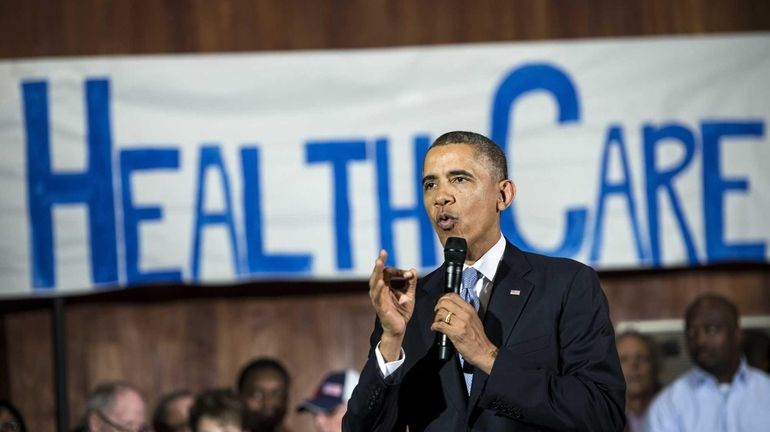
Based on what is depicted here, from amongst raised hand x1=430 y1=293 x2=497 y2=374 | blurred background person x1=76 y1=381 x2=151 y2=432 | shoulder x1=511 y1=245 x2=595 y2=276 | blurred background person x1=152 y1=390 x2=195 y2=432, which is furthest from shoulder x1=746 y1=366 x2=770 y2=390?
raised hand x1=430 y1=293 x2=497 y2=374

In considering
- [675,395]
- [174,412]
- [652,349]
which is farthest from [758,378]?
[174,412]

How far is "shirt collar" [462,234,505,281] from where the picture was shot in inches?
92.8

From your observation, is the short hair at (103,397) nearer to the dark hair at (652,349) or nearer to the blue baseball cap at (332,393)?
the blue baseball cap at (332,393)

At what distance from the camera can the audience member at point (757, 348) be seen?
5.28 metres

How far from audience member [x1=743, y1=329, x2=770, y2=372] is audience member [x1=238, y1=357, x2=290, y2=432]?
7.14ft

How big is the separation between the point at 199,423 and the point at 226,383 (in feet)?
2.83

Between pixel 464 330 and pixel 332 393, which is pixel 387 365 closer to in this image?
pixel 464 330

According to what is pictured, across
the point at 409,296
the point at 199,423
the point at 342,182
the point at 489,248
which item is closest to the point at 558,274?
the point at 489,248

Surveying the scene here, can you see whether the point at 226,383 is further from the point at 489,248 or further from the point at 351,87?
the point at 489,248

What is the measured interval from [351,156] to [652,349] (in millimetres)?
1715

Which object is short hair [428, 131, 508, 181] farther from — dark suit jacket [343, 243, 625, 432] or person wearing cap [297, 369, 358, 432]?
person wearing cap [297, 369, 358, 432]

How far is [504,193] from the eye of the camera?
2.39 meters

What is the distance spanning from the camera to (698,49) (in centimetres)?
530

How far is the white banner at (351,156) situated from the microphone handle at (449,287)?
114 inches
